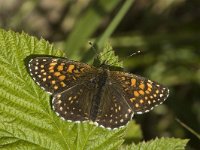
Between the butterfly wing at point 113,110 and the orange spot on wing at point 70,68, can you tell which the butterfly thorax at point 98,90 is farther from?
the orange spot on wing at point 70,68

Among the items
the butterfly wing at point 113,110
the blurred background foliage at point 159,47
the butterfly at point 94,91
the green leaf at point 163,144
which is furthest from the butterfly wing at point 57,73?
the blurred background foliage at point 159,47

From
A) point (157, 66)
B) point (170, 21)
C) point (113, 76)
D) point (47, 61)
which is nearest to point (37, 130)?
point (47, 61)

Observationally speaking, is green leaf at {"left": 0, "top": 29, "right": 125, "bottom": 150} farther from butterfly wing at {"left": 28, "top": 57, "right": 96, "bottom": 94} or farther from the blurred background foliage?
the blurred background foliage

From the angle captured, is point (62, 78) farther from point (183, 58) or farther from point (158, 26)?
point (158, 26)

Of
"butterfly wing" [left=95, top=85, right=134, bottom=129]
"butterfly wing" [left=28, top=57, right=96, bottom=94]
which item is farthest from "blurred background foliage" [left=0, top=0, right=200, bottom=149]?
"butterfly wing" [left=95, top=85, right=134, bottom=129]

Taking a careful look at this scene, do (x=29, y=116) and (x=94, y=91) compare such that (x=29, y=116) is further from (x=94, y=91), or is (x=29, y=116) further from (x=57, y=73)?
(x=94, y=91)
